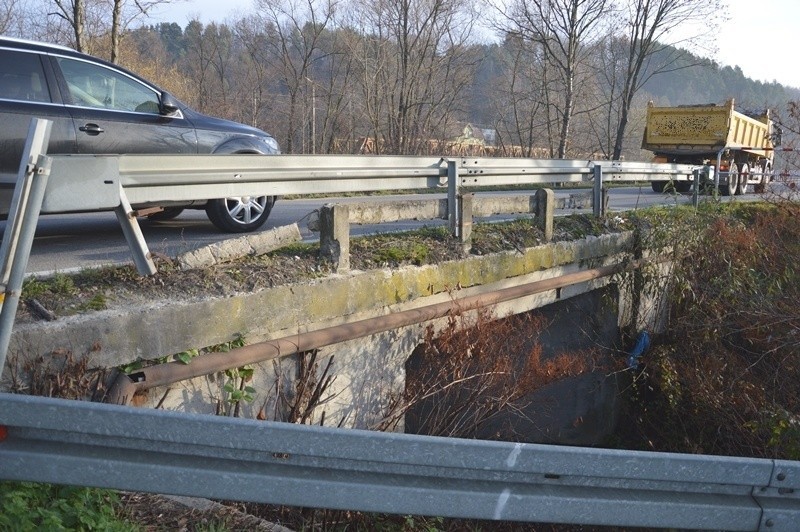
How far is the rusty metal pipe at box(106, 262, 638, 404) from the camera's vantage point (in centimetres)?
405

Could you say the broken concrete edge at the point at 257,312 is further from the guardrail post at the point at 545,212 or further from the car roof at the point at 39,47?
the car roof at the point at 39,47

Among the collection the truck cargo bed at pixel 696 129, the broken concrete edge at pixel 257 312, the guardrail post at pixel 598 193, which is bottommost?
the broken concrete edge at pixel 257 312

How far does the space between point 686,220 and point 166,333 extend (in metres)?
7.27

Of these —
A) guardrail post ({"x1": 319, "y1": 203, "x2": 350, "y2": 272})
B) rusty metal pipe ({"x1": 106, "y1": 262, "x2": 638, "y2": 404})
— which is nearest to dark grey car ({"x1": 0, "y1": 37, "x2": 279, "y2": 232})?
guardrail post ({"x1": 319, "y1": 203, "x2": 350, "y2": 272})

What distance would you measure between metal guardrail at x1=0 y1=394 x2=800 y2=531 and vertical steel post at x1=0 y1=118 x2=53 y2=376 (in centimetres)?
99

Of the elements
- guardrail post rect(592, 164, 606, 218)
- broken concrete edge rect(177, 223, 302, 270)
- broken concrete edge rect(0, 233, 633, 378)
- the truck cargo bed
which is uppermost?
the truck cargo bed

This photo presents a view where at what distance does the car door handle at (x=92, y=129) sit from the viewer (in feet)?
21.4

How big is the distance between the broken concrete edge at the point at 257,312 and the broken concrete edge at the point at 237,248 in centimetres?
42

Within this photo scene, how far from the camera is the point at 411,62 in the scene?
101 ft

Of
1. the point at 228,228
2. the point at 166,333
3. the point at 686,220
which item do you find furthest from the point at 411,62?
the point at 166,333

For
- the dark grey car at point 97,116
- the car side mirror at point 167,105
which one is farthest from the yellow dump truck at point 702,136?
the car side mirror at point 167,105

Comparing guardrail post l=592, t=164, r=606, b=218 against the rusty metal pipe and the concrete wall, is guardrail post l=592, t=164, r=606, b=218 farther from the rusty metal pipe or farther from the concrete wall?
the rusty metal pipe

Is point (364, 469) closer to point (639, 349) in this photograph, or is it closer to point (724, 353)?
point (724, 353)

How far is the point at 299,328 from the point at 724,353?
18.2 ft
